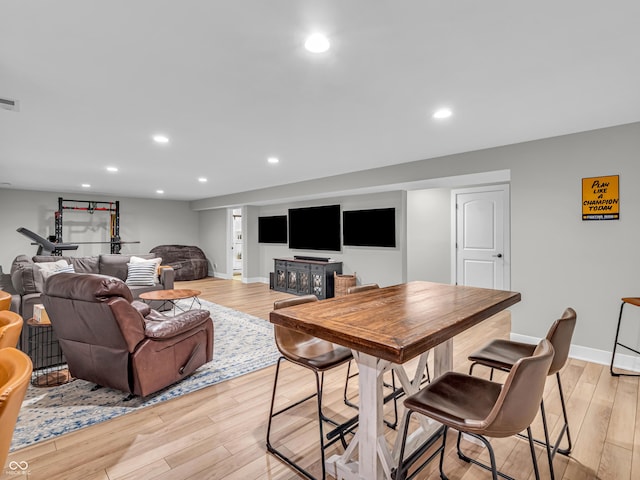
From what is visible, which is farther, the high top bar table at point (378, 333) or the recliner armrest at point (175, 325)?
the recliner armrest at point (175, 325)

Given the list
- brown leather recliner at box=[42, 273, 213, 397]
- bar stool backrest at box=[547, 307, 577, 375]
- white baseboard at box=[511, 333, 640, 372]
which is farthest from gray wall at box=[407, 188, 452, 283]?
brown leather recliner at box=[42, 273, 213, 397]

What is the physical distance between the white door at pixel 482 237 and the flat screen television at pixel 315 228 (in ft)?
7.41

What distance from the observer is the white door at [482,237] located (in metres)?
5.01

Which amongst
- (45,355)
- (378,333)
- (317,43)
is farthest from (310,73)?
(45,355)

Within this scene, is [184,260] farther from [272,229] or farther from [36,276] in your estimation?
[36,276]

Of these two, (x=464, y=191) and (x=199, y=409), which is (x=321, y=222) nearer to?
(x=464, y=191)

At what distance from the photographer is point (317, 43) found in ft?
5.71

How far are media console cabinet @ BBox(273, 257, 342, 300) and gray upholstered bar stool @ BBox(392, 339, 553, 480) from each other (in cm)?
471

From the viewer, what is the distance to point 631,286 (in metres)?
2.97

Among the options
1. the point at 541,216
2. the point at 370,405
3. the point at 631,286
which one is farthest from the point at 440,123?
the point at 370,405

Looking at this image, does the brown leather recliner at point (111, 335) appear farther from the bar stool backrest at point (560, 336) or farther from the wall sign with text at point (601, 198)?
the wall sign with text at point (601, 198)

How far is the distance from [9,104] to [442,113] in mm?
3426

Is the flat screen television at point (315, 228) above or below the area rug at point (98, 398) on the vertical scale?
above

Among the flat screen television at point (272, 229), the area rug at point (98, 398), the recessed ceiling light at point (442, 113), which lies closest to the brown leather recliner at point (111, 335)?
the area rug at point (98, 398)
